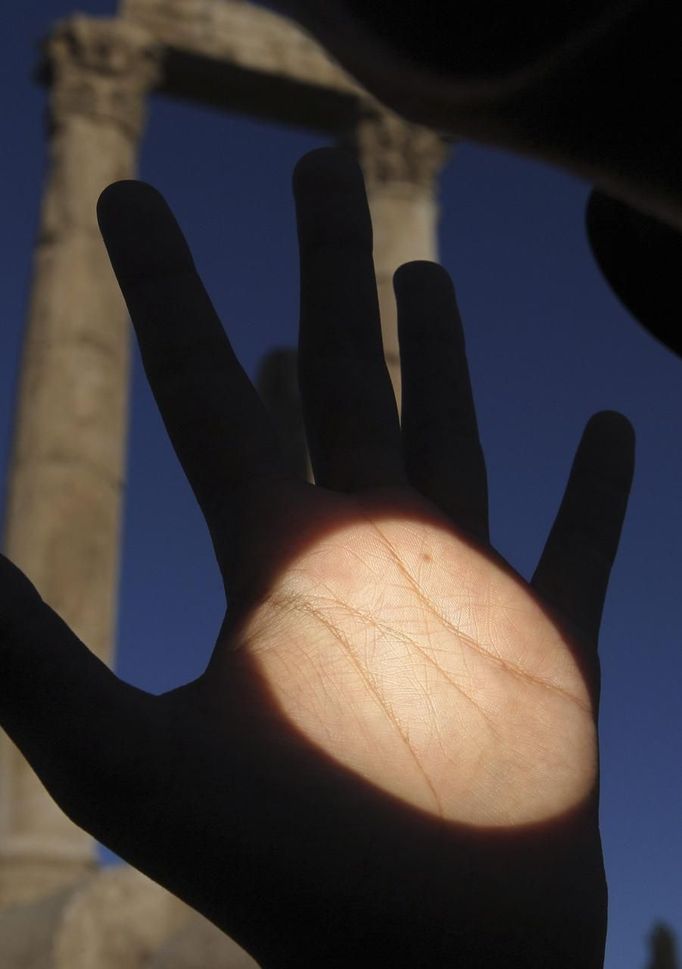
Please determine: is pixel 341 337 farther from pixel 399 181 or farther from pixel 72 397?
pixel 399 181

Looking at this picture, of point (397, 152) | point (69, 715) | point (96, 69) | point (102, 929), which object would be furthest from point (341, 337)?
point (397, 152)

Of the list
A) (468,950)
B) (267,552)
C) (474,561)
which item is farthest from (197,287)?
(468,950)

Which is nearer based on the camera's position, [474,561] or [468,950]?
[468,950]


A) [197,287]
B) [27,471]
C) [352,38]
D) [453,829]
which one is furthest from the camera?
[27,471]

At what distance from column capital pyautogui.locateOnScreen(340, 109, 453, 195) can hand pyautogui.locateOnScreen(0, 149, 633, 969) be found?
43.6 feet

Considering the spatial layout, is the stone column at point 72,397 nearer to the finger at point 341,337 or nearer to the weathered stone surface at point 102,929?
the weathered stone surface at point 102,929

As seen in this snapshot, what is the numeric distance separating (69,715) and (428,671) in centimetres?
67

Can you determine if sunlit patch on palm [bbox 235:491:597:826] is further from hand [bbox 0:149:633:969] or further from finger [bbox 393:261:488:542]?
finger [bbox 393:261:488:542]

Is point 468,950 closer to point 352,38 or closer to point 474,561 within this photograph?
point 474,561

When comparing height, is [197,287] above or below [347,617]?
above

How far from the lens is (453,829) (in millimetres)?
2059

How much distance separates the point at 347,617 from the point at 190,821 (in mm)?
515

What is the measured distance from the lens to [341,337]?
8.13ft

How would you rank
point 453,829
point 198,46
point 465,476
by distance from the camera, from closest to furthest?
point 453,829
point 465,476
point 198,46
